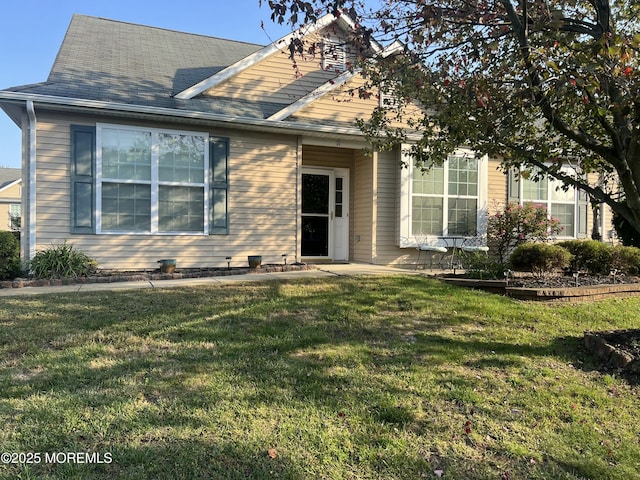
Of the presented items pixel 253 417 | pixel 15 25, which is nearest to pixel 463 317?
pixel 253 417

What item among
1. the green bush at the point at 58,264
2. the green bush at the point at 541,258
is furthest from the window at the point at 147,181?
the green bush at the point at 541,258

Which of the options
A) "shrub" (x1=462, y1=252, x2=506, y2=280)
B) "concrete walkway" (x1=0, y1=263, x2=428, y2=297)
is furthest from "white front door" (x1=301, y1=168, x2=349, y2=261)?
"shrub" (x1=462, y1=252, x2=506, y2=280)

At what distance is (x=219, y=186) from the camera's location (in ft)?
29.3

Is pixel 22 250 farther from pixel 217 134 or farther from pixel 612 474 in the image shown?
pixel 612 474

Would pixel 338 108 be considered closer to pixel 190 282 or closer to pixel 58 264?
pixel 190 282

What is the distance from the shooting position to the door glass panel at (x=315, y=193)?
36.0 feet

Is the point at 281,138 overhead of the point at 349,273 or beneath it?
overhead

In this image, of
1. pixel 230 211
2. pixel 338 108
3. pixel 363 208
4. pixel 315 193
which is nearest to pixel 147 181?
pixel 230 211

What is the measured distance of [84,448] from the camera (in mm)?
2676

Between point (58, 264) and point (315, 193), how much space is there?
18.9 feet

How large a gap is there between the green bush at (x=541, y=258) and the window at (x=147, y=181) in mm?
5946

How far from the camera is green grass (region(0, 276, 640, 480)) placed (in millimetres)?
2754

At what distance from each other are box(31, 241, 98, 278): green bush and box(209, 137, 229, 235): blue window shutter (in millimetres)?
2381

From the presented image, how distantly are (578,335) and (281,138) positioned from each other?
21.5 ft
